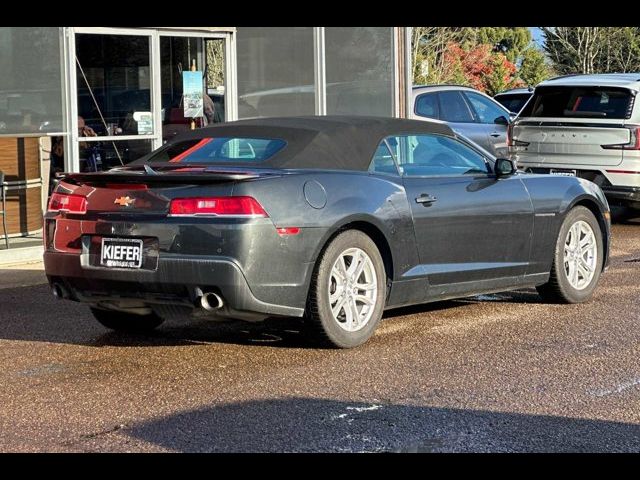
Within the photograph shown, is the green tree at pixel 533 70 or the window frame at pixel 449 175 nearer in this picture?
the window frame at pixel 449 175

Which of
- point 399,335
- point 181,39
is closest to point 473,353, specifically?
point 399,335

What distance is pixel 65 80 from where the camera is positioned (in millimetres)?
12539

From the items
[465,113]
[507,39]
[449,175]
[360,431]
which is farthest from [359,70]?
[507,39]

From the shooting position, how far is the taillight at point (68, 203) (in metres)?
7.08

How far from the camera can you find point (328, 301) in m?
7.01

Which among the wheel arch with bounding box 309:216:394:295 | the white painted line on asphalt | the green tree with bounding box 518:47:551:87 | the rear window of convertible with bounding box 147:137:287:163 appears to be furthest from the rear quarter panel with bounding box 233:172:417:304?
the green tree with bounding box 518:47:551:87

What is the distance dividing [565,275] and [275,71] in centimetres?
701

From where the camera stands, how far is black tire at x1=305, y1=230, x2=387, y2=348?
6953mm

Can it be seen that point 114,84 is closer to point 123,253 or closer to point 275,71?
point 275,71

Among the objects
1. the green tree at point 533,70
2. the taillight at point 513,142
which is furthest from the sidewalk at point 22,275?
the green tree at point 533,70

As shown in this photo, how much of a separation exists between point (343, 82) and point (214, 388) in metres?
9.63

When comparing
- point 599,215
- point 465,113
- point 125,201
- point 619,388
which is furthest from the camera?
point 465,113

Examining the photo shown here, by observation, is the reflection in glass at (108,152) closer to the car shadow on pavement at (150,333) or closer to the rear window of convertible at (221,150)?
the car shadow on pavement at (150,333)
